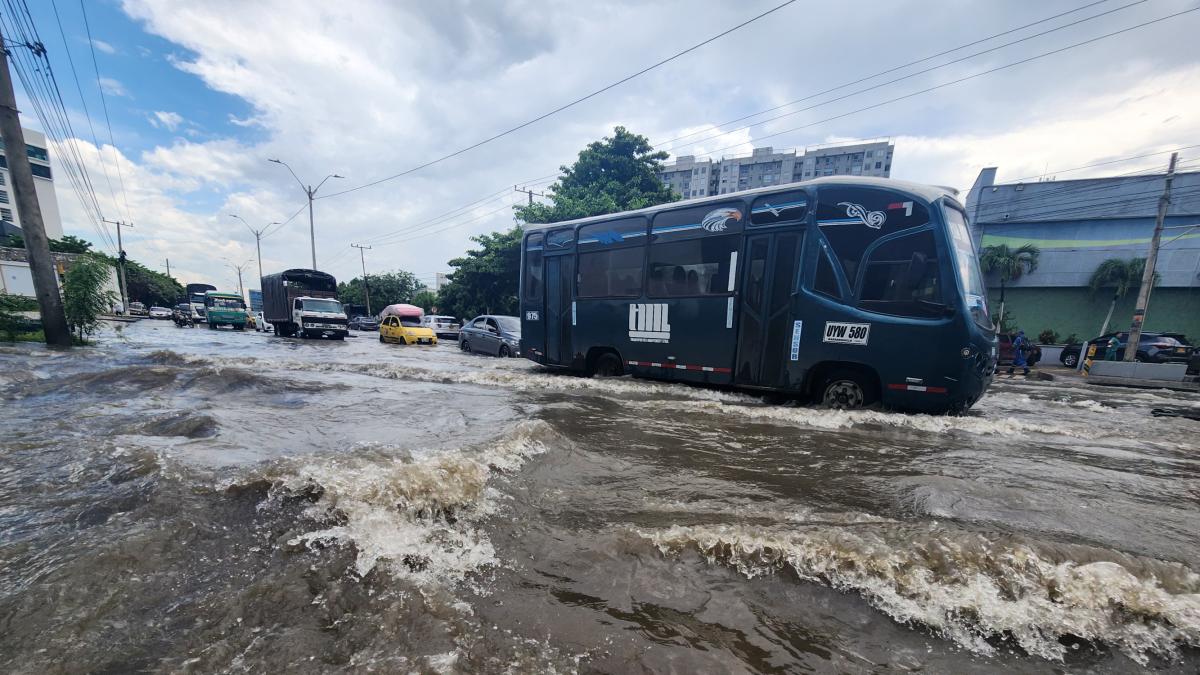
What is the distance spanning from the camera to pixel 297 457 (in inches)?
143

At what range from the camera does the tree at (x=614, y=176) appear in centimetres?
2366

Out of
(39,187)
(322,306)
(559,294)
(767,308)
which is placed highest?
(39,187)

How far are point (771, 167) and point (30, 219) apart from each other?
2913 inches

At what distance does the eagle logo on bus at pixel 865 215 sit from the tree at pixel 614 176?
1830cm

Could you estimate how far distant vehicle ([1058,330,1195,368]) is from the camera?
13.9m

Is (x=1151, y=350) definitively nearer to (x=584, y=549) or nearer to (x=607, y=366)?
(x=607, y=366)

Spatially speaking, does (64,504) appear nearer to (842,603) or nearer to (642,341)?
(842,603)

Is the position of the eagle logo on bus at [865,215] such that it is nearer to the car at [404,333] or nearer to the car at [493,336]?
A: the car at [493,336]

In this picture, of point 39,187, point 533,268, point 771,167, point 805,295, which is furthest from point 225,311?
point 771,167

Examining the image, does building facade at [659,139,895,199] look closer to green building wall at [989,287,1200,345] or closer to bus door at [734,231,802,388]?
green building wall at [989,287,1200,345]

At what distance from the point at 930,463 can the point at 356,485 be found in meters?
4.72

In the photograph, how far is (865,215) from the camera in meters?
5.72

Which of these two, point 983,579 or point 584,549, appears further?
point 584,549

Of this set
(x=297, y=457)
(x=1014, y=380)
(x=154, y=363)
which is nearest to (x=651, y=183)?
(x=1014, y=380)
